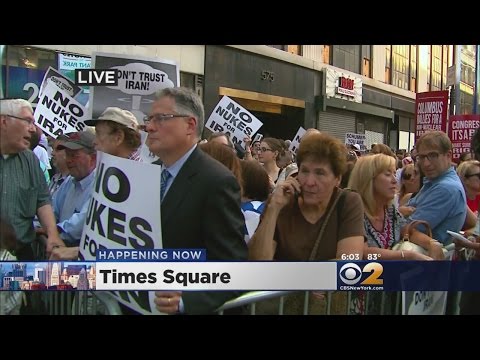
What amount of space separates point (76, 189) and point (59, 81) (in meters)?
0.67

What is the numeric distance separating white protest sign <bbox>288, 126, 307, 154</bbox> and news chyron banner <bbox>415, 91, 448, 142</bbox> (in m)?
0.76

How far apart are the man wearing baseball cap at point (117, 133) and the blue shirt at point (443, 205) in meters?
1.80

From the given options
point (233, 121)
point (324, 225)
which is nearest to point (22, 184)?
point (233, 121)

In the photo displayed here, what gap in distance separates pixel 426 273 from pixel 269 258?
3.33ft

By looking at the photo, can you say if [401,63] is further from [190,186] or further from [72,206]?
[72,206]

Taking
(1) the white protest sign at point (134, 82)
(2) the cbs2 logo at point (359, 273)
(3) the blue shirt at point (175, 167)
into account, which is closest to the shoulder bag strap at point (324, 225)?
(2) the cbs2 logo at point (359, 273)

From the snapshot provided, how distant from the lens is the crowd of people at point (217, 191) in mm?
3766

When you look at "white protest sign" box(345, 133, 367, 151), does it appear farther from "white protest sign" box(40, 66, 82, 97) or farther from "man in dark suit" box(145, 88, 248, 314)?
"white protest sign" box(40, 66, 82, 97)

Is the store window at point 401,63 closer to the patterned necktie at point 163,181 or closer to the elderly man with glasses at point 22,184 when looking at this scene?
the patterned necktie at point 163,181

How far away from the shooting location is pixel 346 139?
3893 mm

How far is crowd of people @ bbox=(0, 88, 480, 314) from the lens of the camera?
377cm

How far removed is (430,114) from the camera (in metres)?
3.98

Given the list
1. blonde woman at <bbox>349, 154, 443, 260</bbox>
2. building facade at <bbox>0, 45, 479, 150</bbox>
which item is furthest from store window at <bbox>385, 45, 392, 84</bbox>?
blonde woman at <bbox>349, 154, 443, 260</bbox>

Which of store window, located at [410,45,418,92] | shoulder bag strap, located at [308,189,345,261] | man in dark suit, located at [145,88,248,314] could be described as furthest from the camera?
store window, located at [410,45,418,92]
